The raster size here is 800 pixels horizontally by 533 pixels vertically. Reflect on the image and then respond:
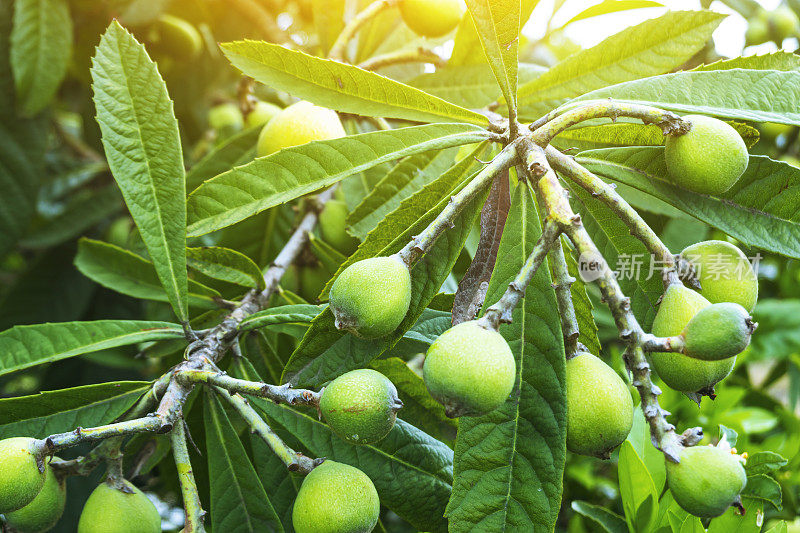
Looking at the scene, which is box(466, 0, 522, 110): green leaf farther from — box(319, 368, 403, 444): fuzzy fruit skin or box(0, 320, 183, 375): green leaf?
box(0, 320, 183, 375): green leaf

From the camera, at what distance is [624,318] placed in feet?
3.40

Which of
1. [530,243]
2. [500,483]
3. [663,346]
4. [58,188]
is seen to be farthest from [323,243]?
[58,188]

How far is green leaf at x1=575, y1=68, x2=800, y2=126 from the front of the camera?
1.27 m

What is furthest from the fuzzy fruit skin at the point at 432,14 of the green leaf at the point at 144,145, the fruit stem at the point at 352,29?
the green leaf at the point at 144,145

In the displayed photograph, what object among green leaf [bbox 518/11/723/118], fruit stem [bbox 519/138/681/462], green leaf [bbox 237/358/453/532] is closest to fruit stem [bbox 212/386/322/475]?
green leaf [bbox 237/358/453/532]

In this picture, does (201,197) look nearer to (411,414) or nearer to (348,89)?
(348,89)

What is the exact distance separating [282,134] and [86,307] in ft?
6.90

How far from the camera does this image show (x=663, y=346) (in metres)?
1.00

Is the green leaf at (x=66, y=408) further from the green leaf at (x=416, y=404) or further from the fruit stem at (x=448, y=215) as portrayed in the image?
the fruit stem at (x=448, y=215)

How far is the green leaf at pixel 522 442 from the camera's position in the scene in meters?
1.10

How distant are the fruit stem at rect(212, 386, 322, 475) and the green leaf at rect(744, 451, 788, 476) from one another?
1118mm

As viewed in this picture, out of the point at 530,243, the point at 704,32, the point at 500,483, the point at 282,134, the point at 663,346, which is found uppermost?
the point at 704,32

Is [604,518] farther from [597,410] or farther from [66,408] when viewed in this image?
[66,408]

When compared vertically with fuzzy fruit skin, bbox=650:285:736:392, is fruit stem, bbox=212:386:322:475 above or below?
below
